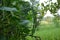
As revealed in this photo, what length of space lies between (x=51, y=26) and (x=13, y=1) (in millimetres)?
2199

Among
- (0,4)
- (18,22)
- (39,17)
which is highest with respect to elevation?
(0,4)

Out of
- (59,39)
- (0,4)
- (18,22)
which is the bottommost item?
(59,39)

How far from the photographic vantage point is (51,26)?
11.2 feet

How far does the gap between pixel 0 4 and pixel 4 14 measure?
0.07m

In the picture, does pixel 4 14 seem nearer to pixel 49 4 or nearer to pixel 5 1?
pixel 5 1

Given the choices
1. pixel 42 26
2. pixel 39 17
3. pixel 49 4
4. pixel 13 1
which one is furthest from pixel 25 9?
pixel 42 26

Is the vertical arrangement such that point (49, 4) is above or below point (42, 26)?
above

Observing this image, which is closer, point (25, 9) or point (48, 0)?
point (25, 9)

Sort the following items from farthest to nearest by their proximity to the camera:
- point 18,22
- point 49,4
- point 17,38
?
point 49,4, point 17,38, point 18,22

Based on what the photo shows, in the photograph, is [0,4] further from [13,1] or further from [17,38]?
[17,38]

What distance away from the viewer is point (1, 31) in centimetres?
126

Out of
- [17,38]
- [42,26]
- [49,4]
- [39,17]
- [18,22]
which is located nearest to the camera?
[18,22]

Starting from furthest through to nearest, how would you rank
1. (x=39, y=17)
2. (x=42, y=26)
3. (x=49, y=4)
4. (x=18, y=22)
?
1. (x=42, y=26)
2. (x=49, y=4)
3. (x=39, y=17)
4. (x=18, y=22)

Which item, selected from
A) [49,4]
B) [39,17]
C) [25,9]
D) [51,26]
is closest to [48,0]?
[49,4]
